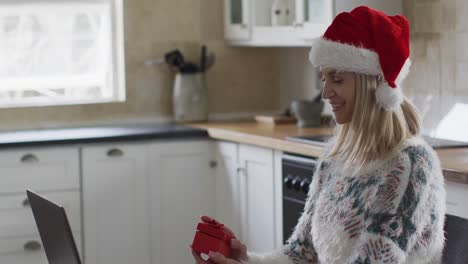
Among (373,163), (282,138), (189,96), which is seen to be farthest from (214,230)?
(189,96)

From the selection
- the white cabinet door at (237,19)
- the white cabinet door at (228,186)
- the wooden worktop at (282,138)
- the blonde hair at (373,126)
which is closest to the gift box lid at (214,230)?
the blonde hair at (373,126)

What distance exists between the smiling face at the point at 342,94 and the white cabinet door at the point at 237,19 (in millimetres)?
2816

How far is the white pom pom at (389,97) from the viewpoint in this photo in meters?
2.09

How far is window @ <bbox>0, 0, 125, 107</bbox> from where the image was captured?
200 inches

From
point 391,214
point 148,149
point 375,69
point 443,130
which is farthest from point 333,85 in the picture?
point 148,149

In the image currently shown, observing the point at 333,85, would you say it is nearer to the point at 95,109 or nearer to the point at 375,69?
the point at 375,69

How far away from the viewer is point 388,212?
2012 millimetres

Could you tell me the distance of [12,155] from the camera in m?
4.38

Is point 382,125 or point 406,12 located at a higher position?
point 406,12

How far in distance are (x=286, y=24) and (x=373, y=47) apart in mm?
2546

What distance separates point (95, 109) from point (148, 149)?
66 cm

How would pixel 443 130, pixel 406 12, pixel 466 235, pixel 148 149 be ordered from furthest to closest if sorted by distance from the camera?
pixel 148 149
pixel 406 12
pixel 443 130
pixel 466 235

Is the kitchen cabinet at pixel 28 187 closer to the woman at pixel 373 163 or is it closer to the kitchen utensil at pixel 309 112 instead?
the kitchen utensil at pixel 309 112

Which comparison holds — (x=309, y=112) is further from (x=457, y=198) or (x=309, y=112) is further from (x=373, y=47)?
(x=373, y=47)
